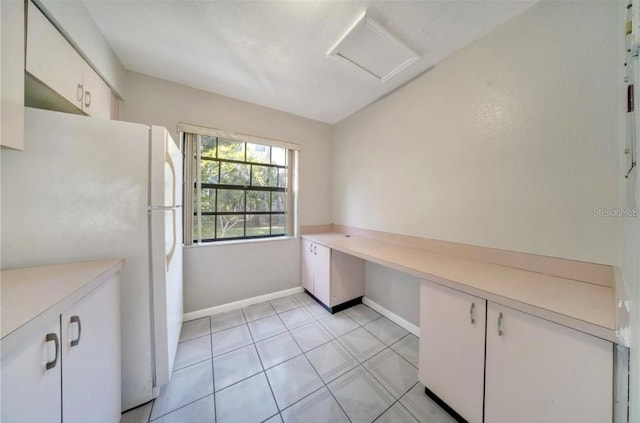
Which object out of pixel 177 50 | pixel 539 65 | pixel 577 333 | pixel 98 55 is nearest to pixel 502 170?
pixel 539 65

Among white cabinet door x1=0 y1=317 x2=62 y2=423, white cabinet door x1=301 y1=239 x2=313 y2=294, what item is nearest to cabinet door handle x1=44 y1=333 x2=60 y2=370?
white cabinet door x1=0 y1=317 x2=62 y2=423

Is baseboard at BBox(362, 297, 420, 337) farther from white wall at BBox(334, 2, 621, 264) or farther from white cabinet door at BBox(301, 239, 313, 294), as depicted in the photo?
white wall at BBox(334, 2, 621, 264)

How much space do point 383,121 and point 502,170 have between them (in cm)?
127

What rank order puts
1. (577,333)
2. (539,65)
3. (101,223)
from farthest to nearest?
(539,65) < (101,223) < (577,333)

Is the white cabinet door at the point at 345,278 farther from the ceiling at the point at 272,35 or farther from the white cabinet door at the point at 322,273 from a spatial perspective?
the ceiling at the point at 272,35

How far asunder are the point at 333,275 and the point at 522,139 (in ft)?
6.31

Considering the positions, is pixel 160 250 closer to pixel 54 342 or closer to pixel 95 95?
pixel 54 342

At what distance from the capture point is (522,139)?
130 centimetres

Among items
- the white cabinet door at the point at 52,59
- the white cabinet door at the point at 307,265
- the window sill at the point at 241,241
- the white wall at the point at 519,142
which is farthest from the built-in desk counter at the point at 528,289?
the white cabinet door at the point at 52,59

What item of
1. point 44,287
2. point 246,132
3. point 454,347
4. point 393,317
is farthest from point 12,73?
point 393,317

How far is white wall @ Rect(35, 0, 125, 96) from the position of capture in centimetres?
111

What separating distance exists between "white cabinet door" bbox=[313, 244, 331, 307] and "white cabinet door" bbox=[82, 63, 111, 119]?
2223 mm

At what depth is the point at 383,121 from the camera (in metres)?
2.27

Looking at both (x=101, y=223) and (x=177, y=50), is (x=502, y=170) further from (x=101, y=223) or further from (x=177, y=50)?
(x=177, y=50)
